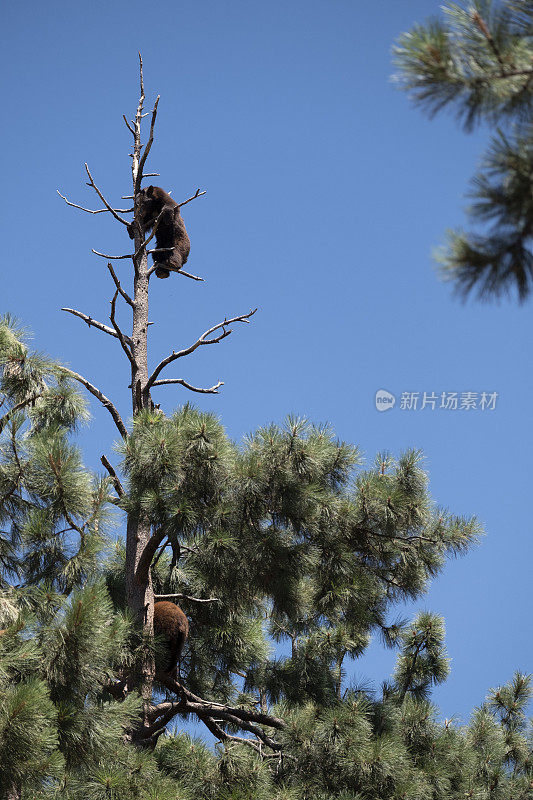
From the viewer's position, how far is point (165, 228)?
6.11 metres

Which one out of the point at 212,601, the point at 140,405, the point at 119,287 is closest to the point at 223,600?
the point at 212,601

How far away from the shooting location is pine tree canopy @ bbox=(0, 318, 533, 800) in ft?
12.6

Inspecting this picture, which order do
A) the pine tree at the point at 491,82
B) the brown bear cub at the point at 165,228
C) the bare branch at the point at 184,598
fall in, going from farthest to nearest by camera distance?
the brown bear cub at the point at 165,228 → the bare branch at the point at 184,598 → the pine tree at the point at 491,82

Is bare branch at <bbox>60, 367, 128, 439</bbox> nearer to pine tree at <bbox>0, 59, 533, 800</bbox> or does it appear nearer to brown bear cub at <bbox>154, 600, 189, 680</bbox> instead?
pine tree at <bbox>0, 59, 533, 800</bbox>

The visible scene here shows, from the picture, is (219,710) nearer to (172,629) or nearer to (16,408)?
(172,629)

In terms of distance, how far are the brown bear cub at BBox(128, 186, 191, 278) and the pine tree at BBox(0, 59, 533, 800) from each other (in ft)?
0.85

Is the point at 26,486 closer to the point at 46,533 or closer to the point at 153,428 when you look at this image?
the point at 46,533

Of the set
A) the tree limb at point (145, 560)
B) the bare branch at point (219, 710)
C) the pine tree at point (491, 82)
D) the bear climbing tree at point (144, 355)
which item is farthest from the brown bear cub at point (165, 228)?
the pine tree at point (491, 82)

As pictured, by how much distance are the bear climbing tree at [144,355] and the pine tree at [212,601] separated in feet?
0.06

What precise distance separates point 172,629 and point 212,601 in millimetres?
432

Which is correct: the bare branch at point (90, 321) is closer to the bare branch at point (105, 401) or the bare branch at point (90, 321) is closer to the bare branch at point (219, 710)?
the bare branch at point (105, 401)

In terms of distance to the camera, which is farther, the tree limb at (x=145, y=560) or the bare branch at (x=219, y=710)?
the bare branch at (x=219, y=710)

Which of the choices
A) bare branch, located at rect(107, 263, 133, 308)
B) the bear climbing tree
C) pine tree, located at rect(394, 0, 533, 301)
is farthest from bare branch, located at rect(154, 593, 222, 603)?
pine tree, located at rect(394, 0, 533, 301)

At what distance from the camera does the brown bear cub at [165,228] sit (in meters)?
6.05
